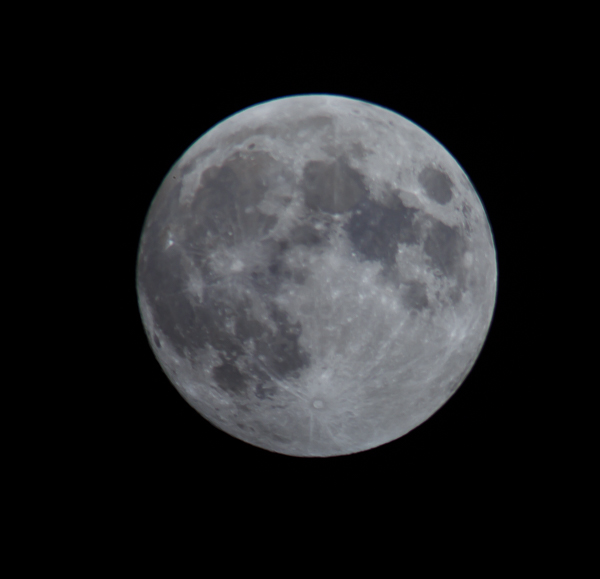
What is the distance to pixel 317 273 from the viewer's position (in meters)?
2.72

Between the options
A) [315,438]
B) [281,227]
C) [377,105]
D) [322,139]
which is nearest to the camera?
[281,227]

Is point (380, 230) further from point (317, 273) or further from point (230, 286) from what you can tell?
point (230, 286)

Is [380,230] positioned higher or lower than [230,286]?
higher

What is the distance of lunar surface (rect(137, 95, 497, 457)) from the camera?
2.76 meters

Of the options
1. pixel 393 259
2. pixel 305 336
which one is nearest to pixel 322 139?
pixel 393 259

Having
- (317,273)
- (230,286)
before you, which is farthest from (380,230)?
(230,286)

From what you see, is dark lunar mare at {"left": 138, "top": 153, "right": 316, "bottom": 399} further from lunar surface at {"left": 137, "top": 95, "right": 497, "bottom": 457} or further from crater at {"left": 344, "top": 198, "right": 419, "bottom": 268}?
crater at {"left": 344, "top": 198, "right": 419, "bottom": 268}

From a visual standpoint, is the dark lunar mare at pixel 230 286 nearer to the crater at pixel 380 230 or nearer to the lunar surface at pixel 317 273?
the lunar surface at pixel 317 273

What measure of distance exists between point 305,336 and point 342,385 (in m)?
0.39

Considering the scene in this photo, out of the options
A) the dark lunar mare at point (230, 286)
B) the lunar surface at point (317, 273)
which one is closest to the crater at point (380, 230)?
the lunar surface at point (317, 273)

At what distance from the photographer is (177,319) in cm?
304

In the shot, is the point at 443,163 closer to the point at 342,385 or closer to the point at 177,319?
the point at 342,385

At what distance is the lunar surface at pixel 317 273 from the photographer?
276cm

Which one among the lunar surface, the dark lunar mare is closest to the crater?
the lunar surface
